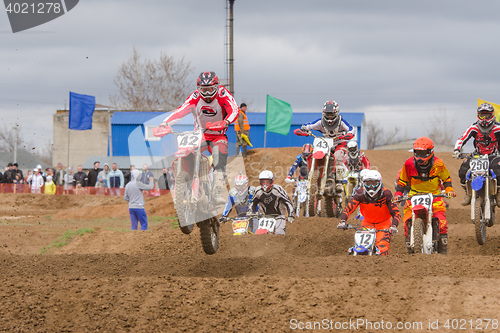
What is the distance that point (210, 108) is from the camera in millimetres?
8234

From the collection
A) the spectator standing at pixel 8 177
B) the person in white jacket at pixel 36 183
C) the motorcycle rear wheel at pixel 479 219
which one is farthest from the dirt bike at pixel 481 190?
the spectator standing at pixel 8 177

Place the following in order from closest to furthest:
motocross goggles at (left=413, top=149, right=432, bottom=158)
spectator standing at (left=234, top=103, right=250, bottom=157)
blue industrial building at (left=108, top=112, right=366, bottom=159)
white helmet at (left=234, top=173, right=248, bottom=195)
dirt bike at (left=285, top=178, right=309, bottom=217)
Result: 1. motocross goggles at (left=413, top=149, right=432, bottom=158)
2. white helmet at (left=234, top=173, right=248, bottom=195)
3. spectator standing at (left=234, top=103, right=250, bottom=157)
4. dirt bike at (left=285, top=178, right=309, bottom=217)
5. blue industrial building at (left=108, top=112, right=366, bottom=159)

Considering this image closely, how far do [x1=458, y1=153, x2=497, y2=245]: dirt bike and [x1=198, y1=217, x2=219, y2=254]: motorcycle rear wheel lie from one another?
18.3ft

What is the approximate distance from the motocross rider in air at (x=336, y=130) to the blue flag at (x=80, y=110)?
16982mm

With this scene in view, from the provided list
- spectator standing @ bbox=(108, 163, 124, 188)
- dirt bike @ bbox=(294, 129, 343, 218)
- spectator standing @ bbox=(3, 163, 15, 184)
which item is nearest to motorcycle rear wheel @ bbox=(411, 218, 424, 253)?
dirt bike @ bbox=(294, 129, 343, 218)

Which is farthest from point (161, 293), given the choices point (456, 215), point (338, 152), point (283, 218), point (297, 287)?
point (456, 215)

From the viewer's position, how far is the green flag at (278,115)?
1080 inches

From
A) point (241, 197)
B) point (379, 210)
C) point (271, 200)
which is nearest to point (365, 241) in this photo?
point (379, 210)

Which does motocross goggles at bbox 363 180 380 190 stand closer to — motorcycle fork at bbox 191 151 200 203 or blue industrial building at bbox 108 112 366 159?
motorcycle fork at bbox 191 151 200 203

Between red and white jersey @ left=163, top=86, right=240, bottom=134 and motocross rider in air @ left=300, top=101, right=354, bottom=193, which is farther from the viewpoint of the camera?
motocross rider in air @ left=300, top=101, right=354, bottom=193

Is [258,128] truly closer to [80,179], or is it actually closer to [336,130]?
[80,179]

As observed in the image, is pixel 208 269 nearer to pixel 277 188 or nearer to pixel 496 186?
pixel 277 188

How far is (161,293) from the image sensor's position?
7363 mm

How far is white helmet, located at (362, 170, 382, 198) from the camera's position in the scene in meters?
9.86
